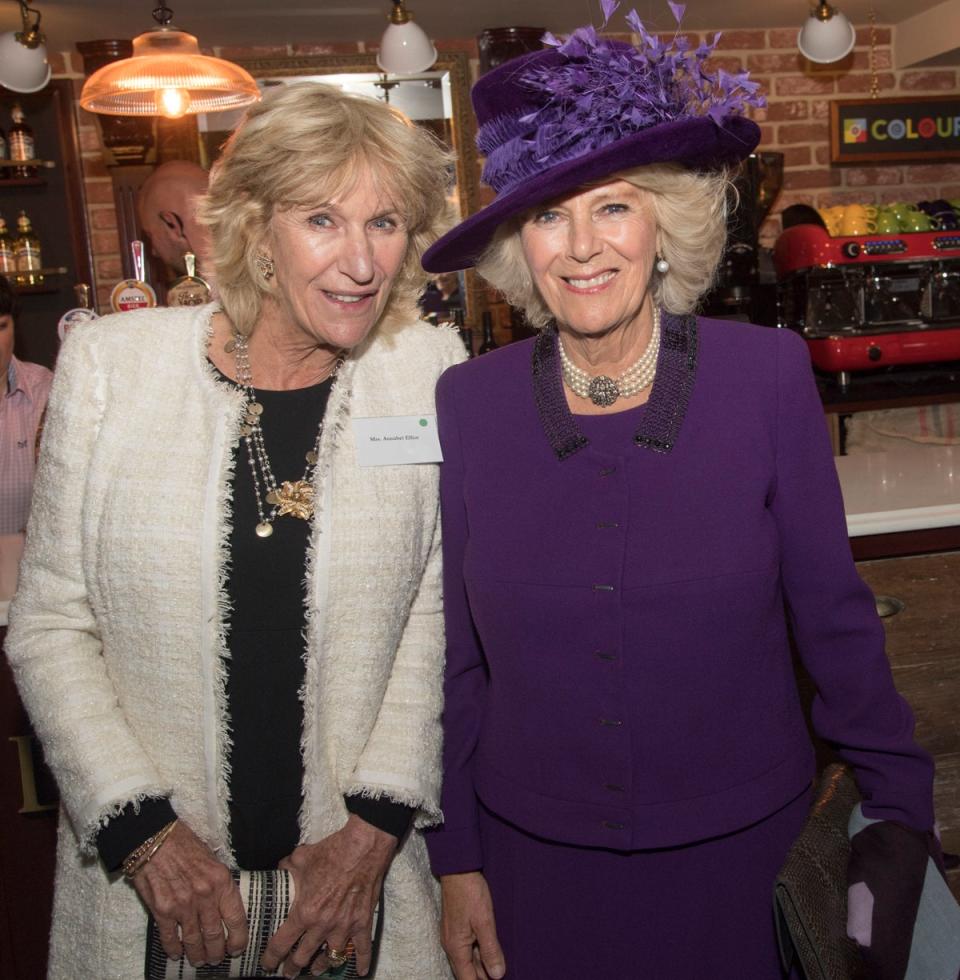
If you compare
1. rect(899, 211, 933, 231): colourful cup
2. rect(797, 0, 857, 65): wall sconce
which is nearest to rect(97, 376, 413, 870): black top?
rect(797, 0, 857, 65): wall sconce

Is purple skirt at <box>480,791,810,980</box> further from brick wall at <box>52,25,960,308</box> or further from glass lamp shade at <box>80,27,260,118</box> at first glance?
brick wall at <box>52,25,960,308</box>

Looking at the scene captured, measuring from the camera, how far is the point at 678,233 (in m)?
1.44

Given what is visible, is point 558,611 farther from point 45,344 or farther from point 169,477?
point 45,344

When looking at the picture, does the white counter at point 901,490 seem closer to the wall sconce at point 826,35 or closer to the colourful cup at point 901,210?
the colourful cup at point 901,210

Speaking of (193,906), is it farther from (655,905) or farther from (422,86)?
(422,86)

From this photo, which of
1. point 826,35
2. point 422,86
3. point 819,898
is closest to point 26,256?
point 422,86

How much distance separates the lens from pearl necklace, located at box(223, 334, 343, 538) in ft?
4.83

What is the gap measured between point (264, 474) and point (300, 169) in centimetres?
41

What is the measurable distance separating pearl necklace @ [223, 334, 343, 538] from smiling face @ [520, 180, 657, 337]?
400 mm

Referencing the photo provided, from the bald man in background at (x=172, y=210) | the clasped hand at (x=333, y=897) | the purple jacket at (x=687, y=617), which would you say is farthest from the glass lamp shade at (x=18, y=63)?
the clasped hand at (x=333, y=897)

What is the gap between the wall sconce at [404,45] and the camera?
4098 millimetres

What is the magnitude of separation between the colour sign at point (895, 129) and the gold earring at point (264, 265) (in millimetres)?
4736

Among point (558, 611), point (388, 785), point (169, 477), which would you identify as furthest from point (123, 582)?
point (558, 611)

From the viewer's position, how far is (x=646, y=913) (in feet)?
4.48
